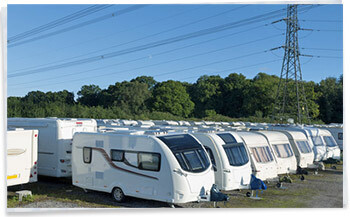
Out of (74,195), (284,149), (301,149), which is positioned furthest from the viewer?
(301,149)

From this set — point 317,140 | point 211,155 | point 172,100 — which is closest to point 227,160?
point 211,155

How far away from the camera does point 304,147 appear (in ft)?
56.0

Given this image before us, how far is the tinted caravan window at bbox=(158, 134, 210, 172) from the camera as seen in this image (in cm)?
1013

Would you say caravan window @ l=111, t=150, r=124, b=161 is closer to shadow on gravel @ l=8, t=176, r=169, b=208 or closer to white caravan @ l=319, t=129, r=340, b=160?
shadow on gravel @ l=8, t=176, r=169, b=208

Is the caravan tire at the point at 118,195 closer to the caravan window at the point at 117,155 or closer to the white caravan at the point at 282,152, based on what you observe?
the caravan window at the point at 117,155

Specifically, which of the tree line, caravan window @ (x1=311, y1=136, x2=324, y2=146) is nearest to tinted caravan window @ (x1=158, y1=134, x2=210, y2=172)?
caravan window @ (x1=311, y1=136, x2=324, y2=146)

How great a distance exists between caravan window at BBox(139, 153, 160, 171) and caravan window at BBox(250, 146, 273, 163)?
4363 millimetres

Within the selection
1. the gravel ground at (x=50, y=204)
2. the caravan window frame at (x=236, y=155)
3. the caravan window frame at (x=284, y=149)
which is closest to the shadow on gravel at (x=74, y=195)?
the gravel ground at (x=50, y=204)

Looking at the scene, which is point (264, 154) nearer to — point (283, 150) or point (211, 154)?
point (283, 150)

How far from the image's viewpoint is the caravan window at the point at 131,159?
10.8 meters

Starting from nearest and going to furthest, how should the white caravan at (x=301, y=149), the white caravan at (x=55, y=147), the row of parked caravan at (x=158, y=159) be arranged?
the row of parked caravan at (x=158, y=159)
the white caravan at (x=55, y=147)
the white caravan at (x=301, y=149)

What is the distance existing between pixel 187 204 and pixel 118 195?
207 centimetres

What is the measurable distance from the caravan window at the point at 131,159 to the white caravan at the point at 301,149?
336 inches

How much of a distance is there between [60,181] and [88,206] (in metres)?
4.24
